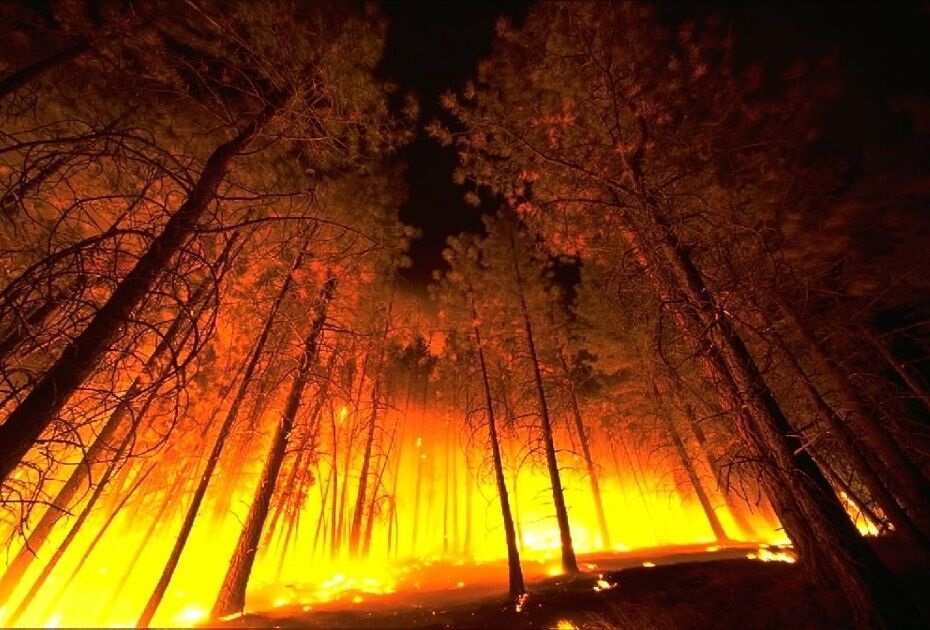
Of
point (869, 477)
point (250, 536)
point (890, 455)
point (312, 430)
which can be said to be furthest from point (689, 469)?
point (250, 536)

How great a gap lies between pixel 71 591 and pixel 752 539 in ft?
71.6

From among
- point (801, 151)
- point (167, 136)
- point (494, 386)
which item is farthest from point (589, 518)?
point (167, 136)

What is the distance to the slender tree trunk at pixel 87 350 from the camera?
8.00 feet

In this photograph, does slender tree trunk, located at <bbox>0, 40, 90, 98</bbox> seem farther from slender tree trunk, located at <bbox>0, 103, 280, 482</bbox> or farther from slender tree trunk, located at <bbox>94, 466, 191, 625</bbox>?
slender tree trunk, located at <bbox>94, 466, 191, 625</bbox>

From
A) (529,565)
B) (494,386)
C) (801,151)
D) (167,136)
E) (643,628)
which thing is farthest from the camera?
(494,386)

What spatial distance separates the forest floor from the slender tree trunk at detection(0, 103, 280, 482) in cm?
610

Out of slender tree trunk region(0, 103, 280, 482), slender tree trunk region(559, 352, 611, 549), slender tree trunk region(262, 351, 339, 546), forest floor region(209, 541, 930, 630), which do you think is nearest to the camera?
slender tree trunk region(0, 103, 280, 482)

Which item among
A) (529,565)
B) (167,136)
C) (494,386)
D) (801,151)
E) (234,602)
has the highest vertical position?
(801,151)

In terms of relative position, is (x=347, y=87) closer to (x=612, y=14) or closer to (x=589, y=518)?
(x=612, y=14)

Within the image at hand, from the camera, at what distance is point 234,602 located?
734 cm

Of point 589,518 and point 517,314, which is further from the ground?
point 517,314

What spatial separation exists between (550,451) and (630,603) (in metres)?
4.60

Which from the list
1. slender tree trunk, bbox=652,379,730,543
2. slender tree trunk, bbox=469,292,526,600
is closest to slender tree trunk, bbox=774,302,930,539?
slender tree trunk, bbox=469,292,526,600

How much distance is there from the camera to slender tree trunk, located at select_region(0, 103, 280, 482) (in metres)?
2.44
